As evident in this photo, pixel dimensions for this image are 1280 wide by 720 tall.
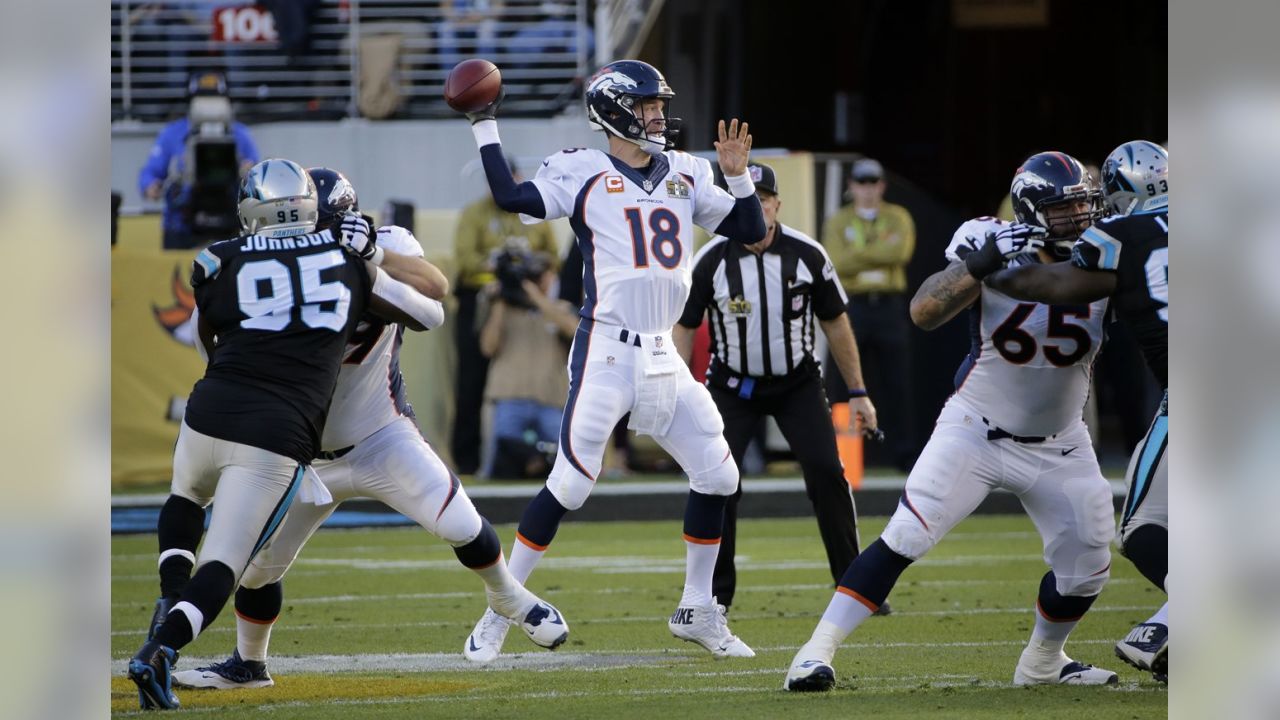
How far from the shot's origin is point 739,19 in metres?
16.8

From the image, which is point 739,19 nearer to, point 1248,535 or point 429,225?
point 429,225

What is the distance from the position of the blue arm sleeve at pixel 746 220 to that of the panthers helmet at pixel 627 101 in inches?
13.6

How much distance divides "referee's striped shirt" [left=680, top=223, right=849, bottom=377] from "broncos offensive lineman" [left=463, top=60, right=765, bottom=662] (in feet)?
3.41

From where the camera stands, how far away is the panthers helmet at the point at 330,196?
5.55 meters

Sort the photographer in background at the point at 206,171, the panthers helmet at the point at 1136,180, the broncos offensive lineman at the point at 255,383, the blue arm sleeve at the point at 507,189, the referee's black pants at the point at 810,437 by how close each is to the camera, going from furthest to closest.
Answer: the photographer in background at the point at 206,171, the referee's black pants at the point at 810,437, the blue arm sleeve at the point at 507,189, the panthers helmet at the point at 1136,180, the broncos offensive lineman at the point at 255,383

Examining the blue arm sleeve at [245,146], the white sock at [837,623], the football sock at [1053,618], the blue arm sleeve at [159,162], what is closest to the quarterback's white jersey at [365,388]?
the white sock at [837,623]

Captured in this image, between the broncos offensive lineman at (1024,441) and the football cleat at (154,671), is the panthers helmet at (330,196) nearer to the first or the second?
the football cleat at (154,671)

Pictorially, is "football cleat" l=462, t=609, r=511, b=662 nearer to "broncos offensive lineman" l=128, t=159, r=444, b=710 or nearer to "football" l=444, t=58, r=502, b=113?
"broncos offensive lineman" l=128, t=159, r=444, b=710

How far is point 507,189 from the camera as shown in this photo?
5.83 m

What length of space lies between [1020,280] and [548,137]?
10748mm

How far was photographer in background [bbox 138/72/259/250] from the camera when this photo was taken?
1200 cm

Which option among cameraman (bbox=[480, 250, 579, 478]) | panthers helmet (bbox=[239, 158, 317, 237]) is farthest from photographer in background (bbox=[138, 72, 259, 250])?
panthers helmet (bbox=[239, 158, 317, 237])

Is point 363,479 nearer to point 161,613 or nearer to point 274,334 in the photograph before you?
point 274,334

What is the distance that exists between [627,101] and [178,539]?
2.18 m
